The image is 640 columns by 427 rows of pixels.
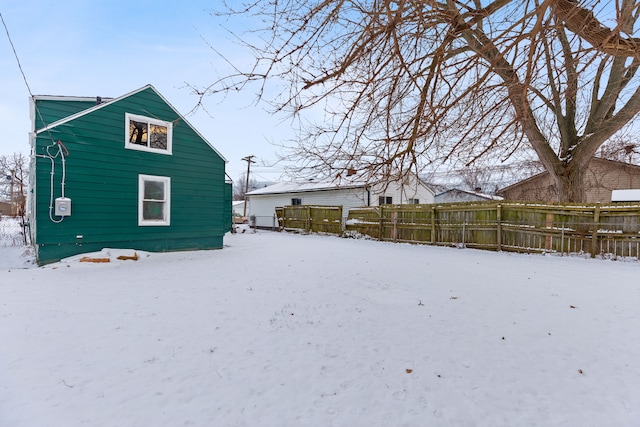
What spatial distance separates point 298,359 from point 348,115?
254 centimetres

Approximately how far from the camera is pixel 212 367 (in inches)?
97.7

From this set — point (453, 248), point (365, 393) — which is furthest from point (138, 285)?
point (453, 248)

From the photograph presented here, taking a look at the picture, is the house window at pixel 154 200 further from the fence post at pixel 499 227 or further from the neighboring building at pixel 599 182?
the neighboring building at pixel 599 182

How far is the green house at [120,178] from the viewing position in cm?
679

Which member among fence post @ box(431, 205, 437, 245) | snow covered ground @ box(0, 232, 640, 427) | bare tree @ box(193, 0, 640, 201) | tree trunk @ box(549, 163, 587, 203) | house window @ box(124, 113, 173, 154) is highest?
house window @ box(124, 113, 173, 154)

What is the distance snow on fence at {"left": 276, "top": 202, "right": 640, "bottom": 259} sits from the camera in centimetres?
754

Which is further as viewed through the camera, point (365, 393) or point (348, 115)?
point (348, 115)

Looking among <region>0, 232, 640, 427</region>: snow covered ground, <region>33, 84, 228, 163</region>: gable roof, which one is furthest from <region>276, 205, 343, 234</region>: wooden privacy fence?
<region>0, 232, 640, 427</region>: snow covered ground

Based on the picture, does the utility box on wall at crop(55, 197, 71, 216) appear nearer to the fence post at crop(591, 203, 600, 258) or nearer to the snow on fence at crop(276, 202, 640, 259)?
the snow on fence at crop(276, 202, 640, 259)

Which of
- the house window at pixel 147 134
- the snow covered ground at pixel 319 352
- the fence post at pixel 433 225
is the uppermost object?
the house window at pixel 147 134

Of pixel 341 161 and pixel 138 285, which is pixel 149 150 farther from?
pixel 341 161

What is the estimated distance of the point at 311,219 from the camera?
16.6m

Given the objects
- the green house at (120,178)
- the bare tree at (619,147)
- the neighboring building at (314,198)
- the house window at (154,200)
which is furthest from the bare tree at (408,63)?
the neighboring building at (314,198)

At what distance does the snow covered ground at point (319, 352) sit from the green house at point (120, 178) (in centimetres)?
213
